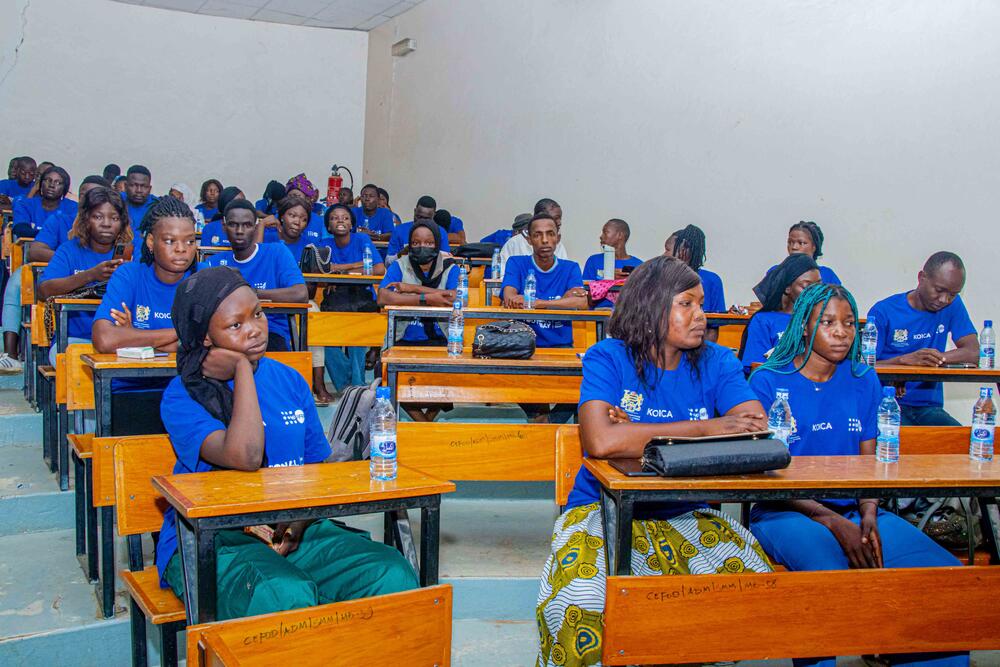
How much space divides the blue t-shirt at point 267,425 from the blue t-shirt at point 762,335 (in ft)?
6.95

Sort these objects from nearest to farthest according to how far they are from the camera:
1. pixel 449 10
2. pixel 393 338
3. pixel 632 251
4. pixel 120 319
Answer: pixel 120 319
pixel 393 338
pixel 632 251
pixel 449 10

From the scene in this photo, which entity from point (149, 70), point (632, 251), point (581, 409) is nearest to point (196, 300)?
point (581, 409)

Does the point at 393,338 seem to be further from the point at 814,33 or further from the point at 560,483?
the point at 814,33

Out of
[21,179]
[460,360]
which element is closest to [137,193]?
[21,179]

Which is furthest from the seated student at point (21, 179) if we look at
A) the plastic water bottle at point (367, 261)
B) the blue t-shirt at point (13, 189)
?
the plastic water bottle at point (367, 261)

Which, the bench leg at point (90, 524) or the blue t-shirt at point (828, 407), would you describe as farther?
the bench leg at point (90, 524)

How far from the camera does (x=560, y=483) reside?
2496 millimetres

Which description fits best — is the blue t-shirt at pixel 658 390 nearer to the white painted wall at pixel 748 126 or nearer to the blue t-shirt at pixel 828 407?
the blue t-shirt at pixel 828 407

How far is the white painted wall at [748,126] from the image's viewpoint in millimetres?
5434

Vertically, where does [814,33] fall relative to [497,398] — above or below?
above

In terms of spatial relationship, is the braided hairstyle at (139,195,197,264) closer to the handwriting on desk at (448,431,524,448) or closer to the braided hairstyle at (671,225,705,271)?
the handwriting on desk at (448,431,524,448)

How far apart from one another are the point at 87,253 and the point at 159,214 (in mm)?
887

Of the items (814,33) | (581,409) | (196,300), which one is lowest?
(581,409)

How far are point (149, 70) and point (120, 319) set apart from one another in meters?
Answer: 9.84
